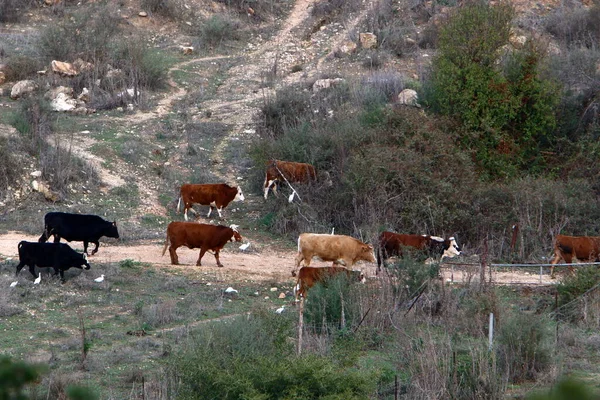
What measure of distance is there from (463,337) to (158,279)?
6868 millimetres

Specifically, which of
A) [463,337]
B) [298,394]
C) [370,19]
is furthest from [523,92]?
[298,394]

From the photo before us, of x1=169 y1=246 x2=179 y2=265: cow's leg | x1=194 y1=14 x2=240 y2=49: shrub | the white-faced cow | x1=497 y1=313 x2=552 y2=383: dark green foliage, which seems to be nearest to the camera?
x1=497 y1=313 x2=552 y2=383: dark green foliage

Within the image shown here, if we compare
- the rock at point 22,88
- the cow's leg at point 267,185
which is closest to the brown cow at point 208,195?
the cow's leg at point 267,185

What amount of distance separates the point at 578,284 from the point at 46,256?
9.79m

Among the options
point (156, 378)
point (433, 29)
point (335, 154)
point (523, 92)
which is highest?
point (433, 29)

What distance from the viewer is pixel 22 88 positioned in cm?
3062

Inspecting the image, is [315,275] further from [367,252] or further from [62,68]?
[62,68]

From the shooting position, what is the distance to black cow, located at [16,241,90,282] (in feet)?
53.8

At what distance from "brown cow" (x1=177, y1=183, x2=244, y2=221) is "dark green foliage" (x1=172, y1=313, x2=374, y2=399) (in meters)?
13.0

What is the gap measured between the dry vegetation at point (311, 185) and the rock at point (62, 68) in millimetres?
189

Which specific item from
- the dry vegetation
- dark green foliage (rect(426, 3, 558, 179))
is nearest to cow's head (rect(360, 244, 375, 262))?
the dry vegetation

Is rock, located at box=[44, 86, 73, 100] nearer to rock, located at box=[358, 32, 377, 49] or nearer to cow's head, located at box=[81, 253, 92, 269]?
rock, located at box=[358, 32, 377, 49]

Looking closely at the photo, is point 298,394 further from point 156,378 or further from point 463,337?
point 463,337

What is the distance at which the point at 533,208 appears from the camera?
22.8 meters
